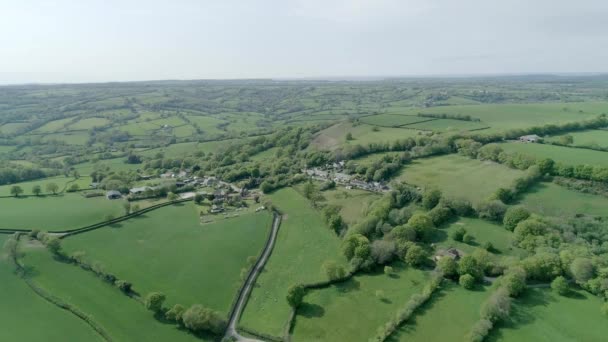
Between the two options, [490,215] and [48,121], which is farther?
[48,121]

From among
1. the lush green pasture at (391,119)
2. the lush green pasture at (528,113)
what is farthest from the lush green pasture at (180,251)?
the lush green pasture at (528,113)

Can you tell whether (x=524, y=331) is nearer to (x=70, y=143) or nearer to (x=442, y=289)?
(x=442, y=289)

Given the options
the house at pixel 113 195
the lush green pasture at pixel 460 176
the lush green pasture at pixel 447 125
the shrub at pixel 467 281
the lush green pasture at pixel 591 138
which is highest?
the lush green pasture at pixel 447 125

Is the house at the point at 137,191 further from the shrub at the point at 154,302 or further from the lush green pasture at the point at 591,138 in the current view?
the lush green pasture at the point at 591,138

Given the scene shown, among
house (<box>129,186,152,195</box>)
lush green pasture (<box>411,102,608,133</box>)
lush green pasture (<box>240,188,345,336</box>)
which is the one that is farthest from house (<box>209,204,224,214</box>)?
lush green pasture (<box>411,102,608,133</box>)

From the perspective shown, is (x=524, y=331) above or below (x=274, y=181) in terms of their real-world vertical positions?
below

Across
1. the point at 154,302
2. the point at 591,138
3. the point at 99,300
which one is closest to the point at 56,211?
the point at 99,300

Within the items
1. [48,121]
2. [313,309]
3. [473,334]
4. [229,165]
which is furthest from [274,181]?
[48,121]

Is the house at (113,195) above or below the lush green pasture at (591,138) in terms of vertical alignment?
below
